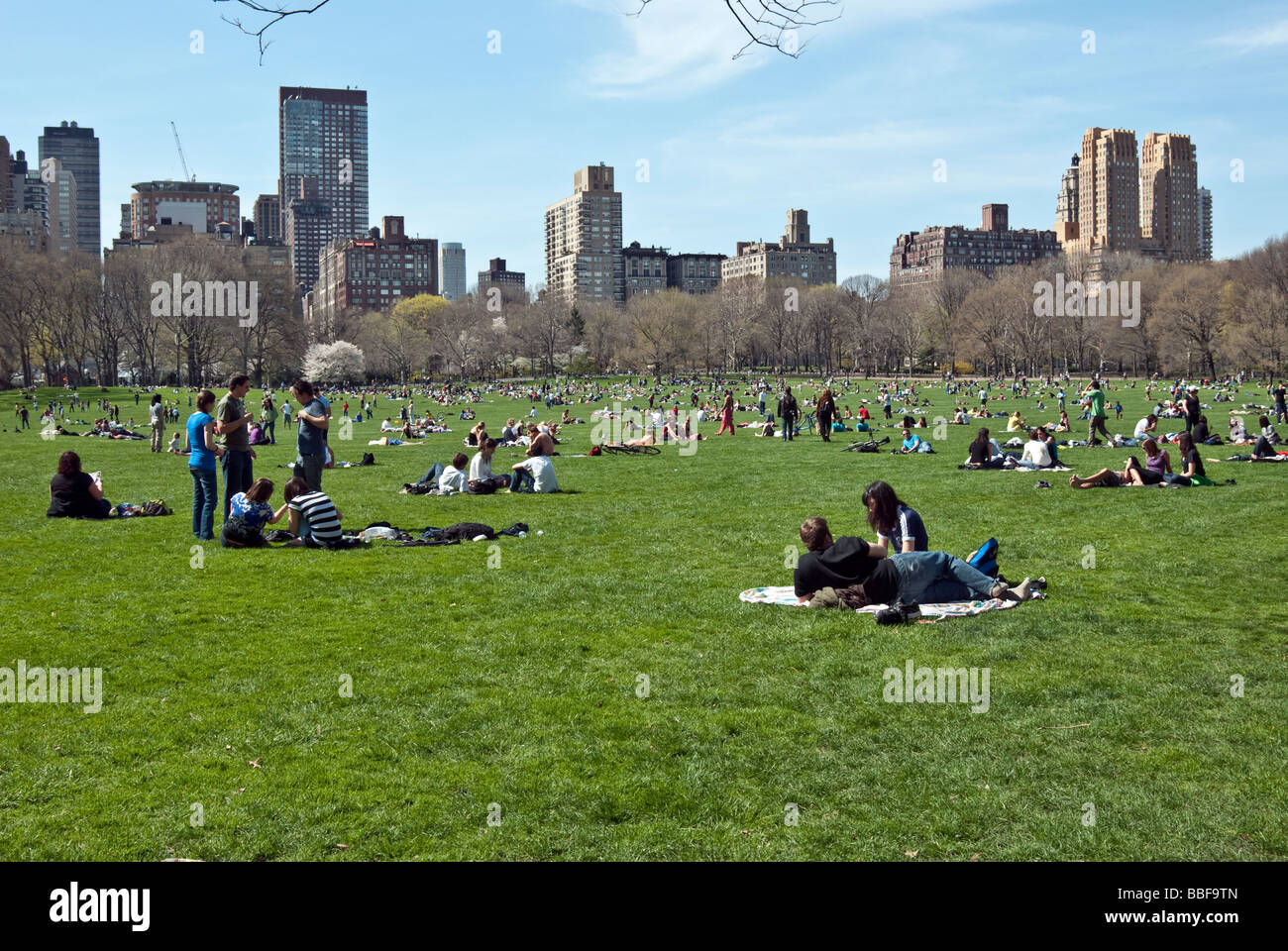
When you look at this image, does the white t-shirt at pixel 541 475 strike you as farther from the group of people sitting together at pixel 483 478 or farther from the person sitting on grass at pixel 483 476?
the person sitting on grass at pixel 483 476

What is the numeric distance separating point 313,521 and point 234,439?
2.02 meters

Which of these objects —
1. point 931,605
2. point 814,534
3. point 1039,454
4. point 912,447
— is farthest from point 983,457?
point 814,534

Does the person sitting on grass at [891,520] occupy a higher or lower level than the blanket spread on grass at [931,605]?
higher

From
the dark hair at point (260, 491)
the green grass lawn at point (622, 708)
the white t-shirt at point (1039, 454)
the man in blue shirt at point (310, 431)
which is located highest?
the man in blue shirt at point (310, 431)

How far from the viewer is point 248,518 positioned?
13305 mm

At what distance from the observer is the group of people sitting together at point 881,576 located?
9.86 m

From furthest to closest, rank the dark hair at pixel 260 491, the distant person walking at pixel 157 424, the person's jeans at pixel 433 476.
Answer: the distant person walking at pixel 157 424
the person's jeans at pixel 433 476
the dark hair at pixel 260 491

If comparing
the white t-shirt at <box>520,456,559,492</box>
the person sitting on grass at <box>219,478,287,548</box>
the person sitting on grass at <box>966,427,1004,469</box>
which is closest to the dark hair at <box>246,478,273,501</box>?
the person sitting on grass at <box>219,478,287,548</box>

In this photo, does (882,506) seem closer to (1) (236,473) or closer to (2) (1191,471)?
(1) (236,473)

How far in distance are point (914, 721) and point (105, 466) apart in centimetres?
2469

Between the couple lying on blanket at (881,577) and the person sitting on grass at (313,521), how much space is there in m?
6.14

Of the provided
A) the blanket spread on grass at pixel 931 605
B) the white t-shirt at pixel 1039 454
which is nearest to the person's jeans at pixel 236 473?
the blanket spread on grass at pixel 931 605

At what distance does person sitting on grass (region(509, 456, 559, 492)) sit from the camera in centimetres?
1928

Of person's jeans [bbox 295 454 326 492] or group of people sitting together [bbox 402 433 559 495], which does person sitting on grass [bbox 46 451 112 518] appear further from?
group of people sitting together [bbox 402 433 559 495]
